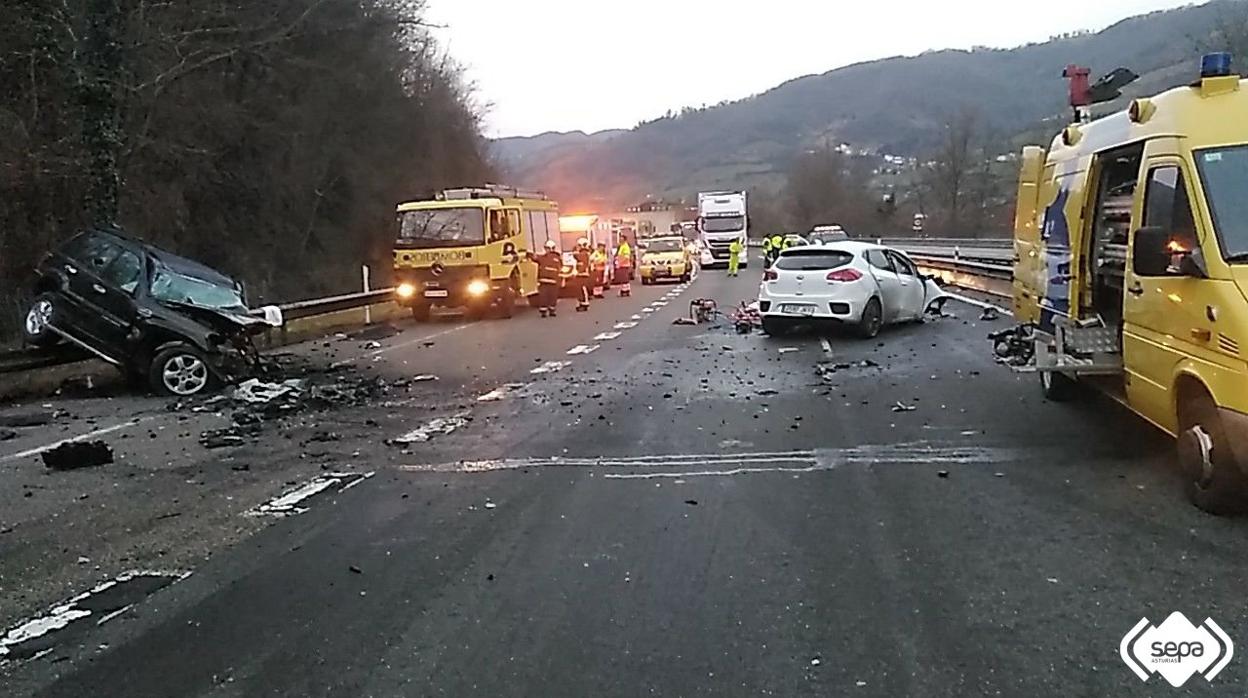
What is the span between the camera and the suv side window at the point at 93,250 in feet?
47.2

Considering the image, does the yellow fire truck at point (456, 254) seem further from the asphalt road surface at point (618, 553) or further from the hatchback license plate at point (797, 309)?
the asphalt road surface at point (618, 553)

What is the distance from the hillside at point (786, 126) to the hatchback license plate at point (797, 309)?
86319 mm

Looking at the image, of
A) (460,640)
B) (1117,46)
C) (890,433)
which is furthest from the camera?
(1117,46)

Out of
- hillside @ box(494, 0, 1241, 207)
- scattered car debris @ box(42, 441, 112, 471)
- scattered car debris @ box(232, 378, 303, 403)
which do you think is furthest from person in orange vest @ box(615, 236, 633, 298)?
hillside @ box(494, 0, 1241, 207)

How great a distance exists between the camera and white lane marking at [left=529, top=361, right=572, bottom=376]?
52.0 ft

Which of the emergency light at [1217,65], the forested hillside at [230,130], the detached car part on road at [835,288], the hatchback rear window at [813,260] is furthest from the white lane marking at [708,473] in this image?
the forested hillside at [230,130]

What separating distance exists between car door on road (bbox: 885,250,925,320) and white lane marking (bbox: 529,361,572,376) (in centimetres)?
656

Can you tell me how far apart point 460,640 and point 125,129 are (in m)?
21.0

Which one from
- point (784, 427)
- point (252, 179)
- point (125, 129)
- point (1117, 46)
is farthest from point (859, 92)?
point (784, 427)

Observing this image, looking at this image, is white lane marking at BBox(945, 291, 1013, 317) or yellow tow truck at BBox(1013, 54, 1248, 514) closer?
yellow tow truck at BBox(1013, 54, 1248, 514)

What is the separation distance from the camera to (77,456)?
985cm

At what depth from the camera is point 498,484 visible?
28.3 feet

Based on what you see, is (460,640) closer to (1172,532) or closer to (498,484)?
(498,484)

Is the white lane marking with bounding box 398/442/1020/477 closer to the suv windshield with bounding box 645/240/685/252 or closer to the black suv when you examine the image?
the black suv
